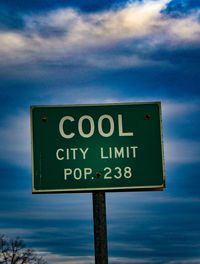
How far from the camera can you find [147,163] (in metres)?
7.43

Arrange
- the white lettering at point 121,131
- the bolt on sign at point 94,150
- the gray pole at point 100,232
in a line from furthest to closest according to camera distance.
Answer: the white lettering at point 121,131 < the bolt on sign at point 94,150 < the gray pole at point 100,232

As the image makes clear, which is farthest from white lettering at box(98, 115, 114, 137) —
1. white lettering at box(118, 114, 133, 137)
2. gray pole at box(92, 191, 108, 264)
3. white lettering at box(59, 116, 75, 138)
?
gray pole at box(92, 191, 108, 264)

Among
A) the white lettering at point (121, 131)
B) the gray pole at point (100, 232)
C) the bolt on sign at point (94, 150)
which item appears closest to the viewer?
the gray pole at point (100, 232)

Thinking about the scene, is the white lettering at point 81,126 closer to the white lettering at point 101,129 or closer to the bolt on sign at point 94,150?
the bolt on sign at point 94,150

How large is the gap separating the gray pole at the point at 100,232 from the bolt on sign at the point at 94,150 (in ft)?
0.99

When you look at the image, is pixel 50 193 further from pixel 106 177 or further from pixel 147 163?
pixel 147 163

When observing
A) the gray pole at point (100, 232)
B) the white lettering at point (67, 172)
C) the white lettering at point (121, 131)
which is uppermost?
the white lettering at point (121, 131)

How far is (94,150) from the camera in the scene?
7.35 meters

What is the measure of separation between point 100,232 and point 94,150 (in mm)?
1201

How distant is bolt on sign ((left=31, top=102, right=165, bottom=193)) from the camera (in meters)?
7.31

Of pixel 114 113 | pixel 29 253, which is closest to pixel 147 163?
pixel 114 113

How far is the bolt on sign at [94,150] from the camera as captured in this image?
731 cm

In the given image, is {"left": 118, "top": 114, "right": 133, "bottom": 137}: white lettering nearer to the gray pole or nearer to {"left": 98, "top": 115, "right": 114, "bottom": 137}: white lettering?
{"left": 98, "top": 115, "right": 114, "bottom": 137}: white lettering

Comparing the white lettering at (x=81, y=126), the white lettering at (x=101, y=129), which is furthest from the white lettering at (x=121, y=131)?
the white lettering at (x=81, y=126)
